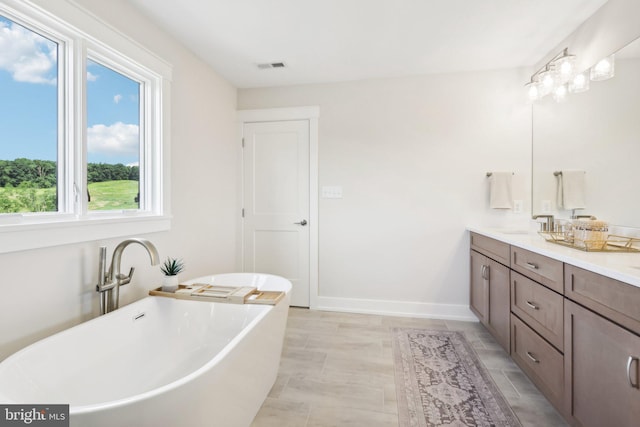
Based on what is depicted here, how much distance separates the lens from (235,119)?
11.1 feet

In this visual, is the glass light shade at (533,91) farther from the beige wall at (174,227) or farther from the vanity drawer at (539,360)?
the beige wall at (174,227)

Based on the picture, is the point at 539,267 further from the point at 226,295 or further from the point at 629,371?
the point at 226,295

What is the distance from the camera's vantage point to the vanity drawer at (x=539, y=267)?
1546 millimetres

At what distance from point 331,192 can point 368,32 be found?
58.7 inches

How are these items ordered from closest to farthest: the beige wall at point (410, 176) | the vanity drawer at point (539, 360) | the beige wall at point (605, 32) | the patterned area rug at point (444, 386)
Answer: the vanity drawer at point (539, 360), the patterned area rug at point (444, 386), the beige wall at point (605, 32), the beige wall at point (410, 176)

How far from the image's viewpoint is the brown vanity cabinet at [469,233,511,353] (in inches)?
85.4

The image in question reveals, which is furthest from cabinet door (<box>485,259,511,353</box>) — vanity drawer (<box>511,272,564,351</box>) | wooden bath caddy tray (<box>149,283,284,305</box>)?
wooden bath caddy tray (<box>149,283,284,305</box>)

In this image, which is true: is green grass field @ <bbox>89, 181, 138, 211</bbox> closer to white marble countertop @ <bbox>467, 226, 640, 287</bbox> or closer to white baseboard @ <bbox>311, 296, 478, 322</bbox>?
white baseboard @ <bbox>311, 296, 478, 322</bbox>

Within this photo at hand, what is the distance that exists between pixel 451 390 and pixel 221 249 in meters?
2.31

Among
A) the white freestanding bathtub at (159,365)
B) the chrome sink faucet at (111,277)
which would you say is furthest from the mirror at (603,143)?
the chrome sink faucet at (111,277)

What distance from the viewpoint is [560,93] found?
2.33m

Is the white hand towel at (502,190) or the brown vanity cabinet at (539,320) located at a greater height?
the white hand towel at (502,190)

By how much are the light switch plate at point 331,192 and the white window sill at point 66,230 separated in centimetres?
165

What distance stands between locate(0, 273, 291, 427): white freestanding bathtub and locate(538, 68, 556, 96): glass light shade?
2543mm
